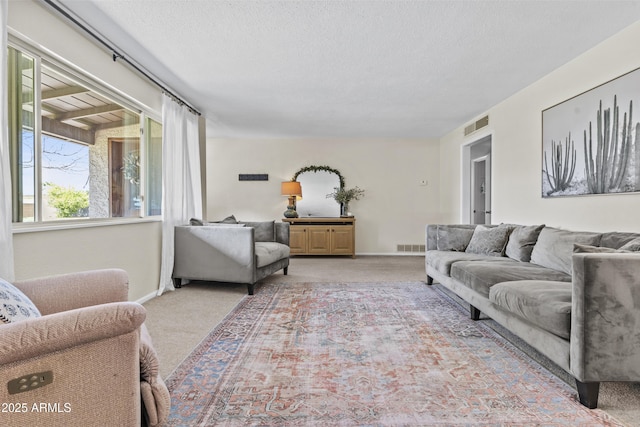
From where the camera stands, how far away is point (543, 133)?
3496mm

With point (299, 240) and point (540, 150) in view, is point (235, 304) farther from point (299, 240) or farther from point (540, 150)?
point (540, 150)

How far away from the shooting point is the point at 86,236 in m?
2.62

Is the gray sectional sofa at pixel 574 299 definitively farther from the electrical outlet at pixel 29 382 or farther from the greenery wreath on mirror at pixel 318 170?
the greenery wreath on mirror at pixel 318 170

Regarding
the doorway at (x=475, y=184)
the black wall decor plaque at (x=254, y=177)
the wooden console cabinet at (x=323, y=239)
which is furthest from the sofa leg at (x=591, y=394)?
the black wall decor plaque at (x=254, y=177)

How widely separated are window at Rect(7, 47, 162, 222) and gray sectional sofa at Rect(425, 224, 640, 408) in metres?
3.12

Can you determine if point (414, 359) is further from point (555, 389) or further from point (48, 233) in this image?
point (48, 233)

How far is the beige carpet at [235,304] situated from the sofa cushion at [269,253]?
34 cm

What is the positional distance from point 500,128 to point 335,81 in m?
2.34

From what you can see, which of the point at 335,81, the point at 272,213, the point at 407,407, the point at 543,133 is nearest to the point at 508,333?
the point at 407,407

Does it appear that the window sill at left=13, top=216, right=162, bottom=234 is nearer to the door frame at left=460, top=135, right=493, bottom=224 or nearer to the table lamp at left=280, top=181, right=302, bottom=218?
the table lamp at left=280, top=181, right=302, bottom=218

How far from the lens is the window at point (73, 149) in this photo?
6.99 feet

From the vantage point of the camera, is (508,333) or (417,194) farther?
(417,194)

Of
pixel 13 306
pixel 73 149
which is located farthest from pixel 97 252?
pixel 13 306

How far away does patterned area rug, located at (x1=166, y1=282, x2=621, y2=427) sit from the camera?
1.49m
